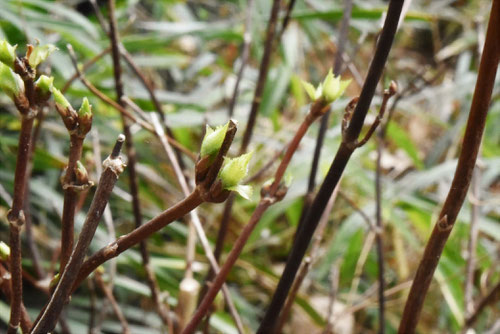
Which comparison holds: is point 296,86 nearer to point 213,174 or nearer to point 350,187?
point 350,187

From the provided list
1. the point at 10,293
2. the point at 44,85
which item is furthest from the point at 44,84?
the point at 10,293

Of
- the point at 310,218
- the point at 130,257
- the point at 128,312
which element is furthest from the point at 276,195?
the point at 128,312

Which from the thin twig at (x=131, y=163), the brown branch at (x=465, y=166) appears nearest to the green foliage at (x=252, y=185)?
the thin twig at (x=131, y=163)

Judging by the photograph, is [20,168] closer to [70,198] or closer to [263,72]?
[70,198]

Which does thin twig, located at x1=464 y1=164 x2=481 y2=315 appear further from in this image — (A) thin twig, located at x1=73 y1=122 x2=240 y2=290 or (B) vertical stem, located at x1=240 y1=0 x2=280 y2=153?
(A) thin twig, located at x1=73 y1=122 x2=240 y2=290

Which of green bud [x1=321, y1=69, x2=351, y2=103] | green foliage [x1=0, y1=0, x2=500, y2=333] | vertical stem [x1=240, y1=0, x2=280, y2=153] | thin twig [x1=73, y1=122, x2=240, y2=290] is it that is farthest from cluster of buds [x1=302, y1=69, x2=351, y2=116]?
green foliage [x1=0, y1=0, x2=500, y2=333]

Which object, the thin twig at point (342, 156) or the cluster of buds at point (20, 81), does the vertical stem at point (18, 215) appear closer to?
the cluster of buds at point (20, 81)
